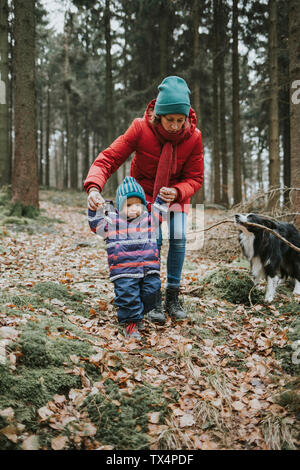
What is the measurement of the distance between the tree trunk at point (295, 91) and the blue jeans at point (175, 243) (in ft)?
10.1

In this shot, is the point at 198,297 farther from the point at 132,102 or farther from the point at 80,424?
the point at 132,102

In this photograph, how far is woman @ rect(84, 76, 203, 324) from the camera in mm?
3092

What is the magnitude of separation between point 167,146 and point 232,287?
2.27 metres

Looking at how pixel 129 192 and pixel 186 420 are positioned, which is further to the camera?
pixel 129 192

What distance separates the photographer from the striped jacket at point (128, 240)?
3209mm

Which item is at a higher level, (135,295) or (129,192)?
(129,192)

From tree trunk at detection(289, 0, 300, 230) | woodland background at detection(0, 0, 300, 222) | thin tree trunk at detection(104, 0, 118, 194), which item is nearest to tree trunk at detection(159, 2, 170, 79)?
woodland background at detection(0, 0, 300, 222)

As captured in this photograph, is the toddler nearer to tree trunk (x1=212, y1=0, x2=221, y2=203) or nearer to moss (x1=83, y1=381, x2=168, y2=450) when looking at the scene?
moss (x1=83, y1=381, x2=168, y2=450)

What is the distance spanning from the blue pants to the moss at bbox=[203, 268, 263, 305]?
1.49 m

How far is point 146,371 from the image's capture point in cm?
278

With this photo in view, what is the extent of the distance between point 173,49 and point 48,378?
15916mm

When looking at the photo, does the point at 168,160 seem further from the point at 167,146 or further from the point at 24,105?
the point at 24,105

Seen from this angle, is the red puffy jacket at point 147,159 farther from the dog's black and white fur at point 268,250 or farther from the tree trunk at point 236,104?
the tree trunk at point 236,104

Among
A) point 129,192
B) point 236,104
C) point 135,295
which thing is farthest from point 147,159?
point 236,104
